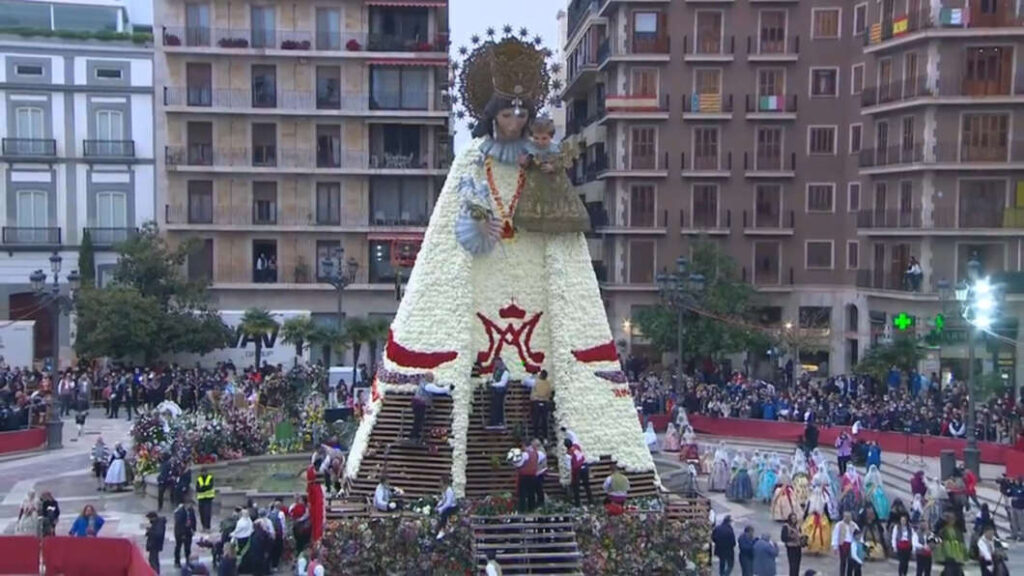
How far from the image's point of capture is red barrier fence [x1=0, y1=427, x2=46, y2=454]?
33.6 m

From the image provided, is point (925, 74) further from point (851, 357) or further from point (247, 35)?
point (247, 35)

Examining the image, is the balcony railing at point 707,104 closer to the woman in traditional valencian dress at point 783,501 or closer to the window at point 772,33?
the window at point 772,33

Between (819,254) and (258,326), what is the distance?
23.1m

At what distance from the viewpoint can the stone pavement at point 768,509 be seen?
23188 millimetres

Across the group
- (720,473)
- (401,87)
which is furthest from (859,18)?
(720,473)

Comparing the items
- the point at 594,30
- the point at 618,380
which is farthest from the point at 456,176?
the point at 594,30

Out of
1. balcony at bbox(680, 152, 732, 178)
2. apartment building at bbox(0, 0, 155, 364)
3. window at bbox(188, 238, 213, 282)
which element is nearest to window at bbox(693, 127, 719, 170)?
balcony at bbox(680, 152, 732, 178)

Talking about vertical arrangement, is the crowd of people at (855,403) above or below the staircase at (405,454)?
below

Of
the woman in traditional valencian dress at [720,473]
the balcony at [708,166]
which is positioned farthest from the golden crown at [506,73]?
the balcony at [708,166]

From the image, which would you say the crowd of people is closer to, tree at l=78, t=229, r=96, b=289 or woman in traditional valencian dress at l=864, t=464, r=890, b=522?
woman in traditional valencian dress at l=864, t=464, r=890, b=522

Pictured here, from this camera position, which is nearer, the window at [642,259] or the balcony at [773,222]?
the balcony at [773,222]

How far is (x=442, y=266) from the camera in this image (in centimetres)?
2152

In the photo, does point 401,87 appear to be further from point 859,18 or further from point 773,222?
point 859,18

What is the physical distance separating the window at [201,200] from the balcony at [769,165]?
2176 cm
